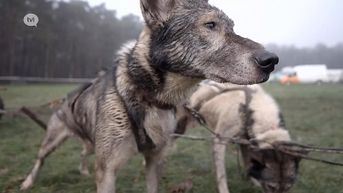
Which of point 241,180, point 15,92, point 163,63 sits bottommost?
point 241,180

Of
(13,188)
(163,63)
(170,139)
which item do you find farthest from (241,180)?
(163,63)

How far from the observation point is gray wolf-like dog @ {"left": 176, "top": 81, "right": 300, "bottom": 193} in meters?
4.89

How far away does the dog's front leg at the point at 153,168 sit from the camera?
3.99 metres

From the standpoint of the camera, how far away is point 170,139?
3939mm

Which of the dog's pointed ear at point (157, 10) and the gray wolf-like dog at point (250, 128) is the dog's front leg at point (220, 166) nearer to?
the gray wolf-like dog at point (250, 128)

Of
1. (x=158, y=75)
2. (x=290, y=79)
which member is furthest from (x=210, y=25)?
(x=290, y=79)

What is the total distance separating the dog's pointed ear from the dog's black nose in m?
0.82

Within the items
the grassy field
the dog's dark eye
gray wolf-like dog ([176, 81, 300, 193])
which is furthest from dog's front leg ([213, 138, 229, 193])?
the dog's dark eye

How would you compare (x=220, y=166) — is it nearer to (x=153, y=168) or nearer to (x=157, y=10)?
(x=153, y=168)

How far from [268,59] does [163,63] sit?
2.75 ft

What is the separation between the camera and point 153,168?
13.3 feet

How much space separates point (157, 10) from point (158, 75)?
1.70ft

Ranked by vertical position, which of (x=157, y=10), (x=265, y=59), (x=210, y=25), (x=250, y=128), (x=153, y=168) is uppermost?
(x=157, y=10)

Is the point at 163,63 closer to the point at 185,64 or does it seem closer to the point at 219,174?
the point at 185,64
